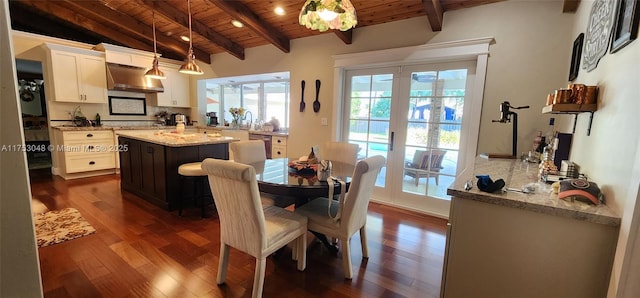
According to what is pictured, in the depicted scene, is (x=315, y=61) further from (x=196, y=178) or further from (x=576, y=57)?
(x=576, y=57)

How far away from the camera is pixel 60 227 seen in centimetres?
258

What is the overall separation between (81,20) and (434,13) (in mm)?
5452

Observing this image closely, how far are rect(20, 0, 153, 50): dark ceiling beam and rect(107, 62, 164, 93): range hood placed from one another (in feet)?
1.91

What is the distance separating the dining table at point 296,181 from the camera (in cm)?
182

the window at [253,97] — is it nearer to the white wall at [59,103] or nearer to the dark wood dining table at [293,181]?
the white wall at [59,103]

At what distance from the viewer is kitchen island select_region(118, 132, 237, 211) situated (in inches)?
119

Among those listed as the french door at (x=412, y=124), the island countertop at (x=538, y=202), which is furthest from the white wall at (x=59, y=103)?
the island countertop at (x=538, y=202)

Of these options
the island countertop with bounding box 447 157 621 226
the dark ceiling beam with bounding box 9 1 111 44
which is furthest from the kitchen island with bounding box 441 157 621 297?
the dark ceiling beam with bounding box 9 1 111 44

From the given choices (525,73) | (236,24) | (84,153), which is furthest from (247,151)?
(84,153)

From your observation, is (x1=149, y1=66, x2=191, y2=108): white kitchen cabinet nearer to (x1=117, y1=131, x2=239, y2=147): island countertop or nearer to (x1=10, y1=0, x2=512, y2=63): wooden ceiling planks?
(x1=10, y1=0, x2=512, y2=63): wooden ceiling planks

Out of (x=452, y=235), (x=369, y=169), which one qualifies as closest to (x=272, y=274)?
(x=369, y=169)

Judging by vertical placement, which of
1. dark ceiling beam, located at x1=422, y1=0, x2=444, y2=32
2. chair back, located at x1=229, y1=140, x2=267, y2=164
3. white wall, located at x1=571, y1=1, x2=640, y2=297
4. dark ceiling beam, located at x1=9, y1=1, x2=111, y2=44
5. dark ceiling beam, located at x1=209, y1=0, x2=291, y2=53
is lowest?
chair back, located at x1=229, y1=140, x2=267, y2=164

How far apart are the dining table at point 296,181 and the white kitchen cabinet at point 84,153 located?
3.64 m

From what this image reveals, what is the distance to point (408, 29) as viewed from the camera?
3.09 meters
